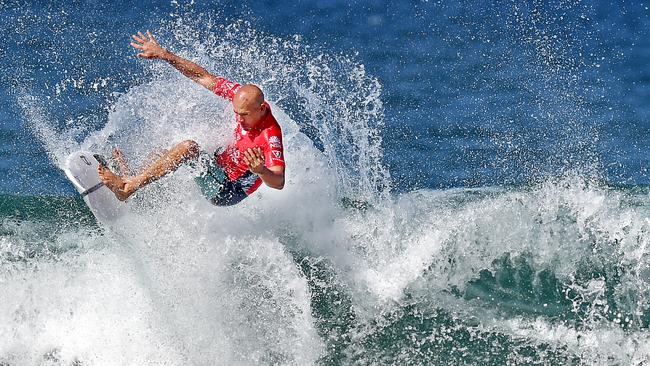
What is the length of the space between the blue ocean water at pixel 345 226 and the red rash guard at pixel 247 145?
0.88 metres

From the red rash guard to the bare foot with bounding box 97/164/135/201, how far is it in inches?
38.7

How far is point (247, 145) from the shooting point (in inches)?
354

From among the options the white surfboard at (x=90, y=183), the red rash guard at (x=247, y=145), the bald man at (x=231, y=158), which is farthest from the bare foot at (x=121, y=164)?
the red rash guard at (x=247, y=145)

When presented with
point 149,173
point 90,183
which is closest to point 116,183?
point 149,173

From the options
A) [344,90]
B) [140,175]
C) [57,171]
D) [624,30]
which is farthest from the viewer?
[624,30]

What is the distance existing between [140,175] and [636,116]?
8.51m

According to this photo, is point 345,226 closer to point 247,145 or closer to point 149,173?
point 247,145

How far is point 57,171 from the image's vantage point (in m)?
13.1

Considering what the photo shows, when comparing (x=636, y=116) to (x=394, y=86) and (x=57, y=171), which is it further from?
(x=57, y=171)

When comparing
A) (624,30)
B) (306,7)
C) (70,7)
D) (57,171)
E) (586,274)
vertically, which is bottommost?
(586,274)

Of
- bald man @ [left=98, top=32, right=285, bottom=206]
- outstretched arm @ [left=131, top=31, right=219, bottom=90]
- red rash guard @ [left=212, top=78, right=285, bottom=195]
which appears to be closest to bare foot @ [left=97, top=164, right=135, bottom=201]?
bald man @ [left=98, top=32, right=285, bottom=206]

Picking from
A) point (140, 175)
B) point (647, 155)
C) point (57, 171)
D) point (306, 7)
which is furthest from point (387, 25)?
point (140, 175)

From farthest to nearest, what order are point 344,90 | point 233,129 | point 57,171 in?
point 344,90 → point 57,171 → point 233,129

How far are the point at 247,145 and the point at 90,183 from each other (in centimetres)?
165
